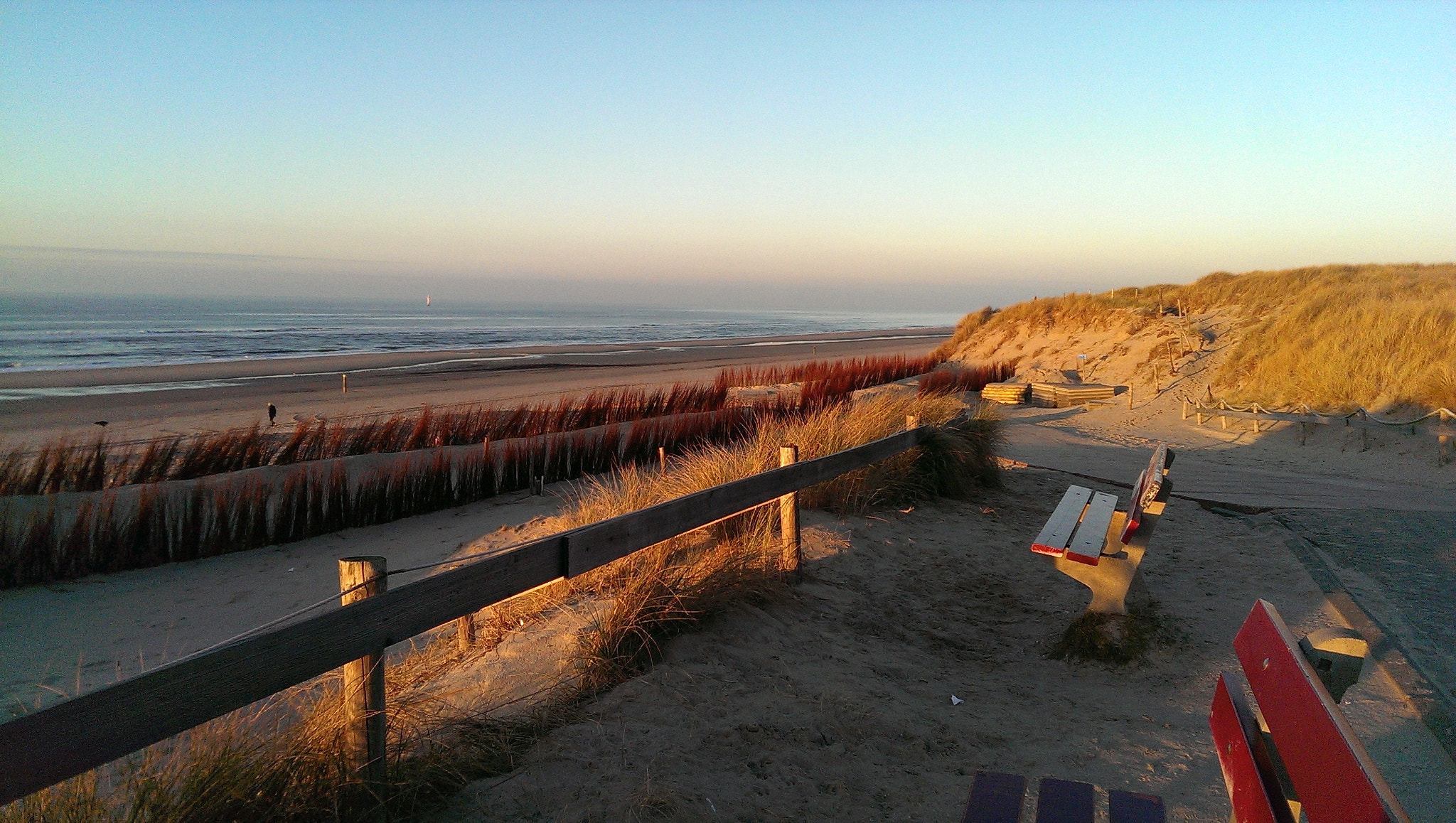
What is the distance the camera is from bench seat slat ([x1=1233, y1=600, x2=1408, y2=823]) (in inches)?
50.7

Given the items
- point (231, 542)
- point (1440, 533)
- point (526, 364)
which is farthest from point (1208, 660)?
point (526, 364)

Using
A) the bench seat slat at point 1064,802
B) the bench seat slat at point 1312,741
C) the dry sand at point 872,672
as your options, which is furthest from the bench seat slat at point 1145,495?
the bench seat slat at point 1312,741

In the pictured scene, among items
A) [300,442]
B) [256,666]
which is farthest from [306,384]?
[256,666]

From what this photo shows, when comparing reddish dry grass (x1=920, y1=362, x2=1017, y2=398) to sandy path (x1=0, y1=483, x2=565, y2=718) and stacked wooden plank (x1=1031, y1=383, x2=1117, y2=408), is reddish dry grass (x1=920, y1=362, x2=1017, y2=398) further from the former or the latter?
sandy path (x1=0, y1=483, x2=565, y2=718)

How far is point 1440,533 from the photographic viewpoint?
6.91 metres

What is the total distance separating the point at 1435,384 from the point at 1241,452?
2462 millimetres

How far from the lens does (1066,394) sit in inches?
693

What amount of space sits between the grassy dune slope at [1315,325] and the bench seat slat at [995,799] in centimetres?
1129

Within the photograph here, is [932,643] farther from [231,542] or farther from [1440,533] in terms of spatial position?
[231,542]

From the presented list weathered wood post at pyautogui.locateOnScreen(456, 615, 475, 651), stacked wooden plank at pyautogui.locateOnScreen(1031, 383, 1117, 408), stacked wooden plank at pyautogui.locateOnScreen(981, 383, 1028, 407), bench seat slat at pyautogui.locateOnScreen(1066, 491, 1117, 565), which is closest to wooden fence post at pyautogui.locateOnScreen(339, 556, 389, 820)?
weathered wood post at pyautogui.locateOnScreen(456, 615, 475, 651)

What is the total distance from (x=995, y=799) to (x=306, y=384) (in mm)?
21424

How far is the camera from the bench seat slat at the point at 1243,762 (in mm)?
1679

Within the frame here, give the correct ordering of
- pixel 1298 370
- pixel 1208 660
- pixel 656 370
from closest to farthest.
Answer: pixel 1208 660 → pixel 1298 370 → pixel 656 370

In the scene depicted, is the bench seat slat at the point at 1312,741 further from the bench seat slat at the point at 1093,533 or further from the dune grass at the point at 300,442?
the dune grass at the point at 300,442
